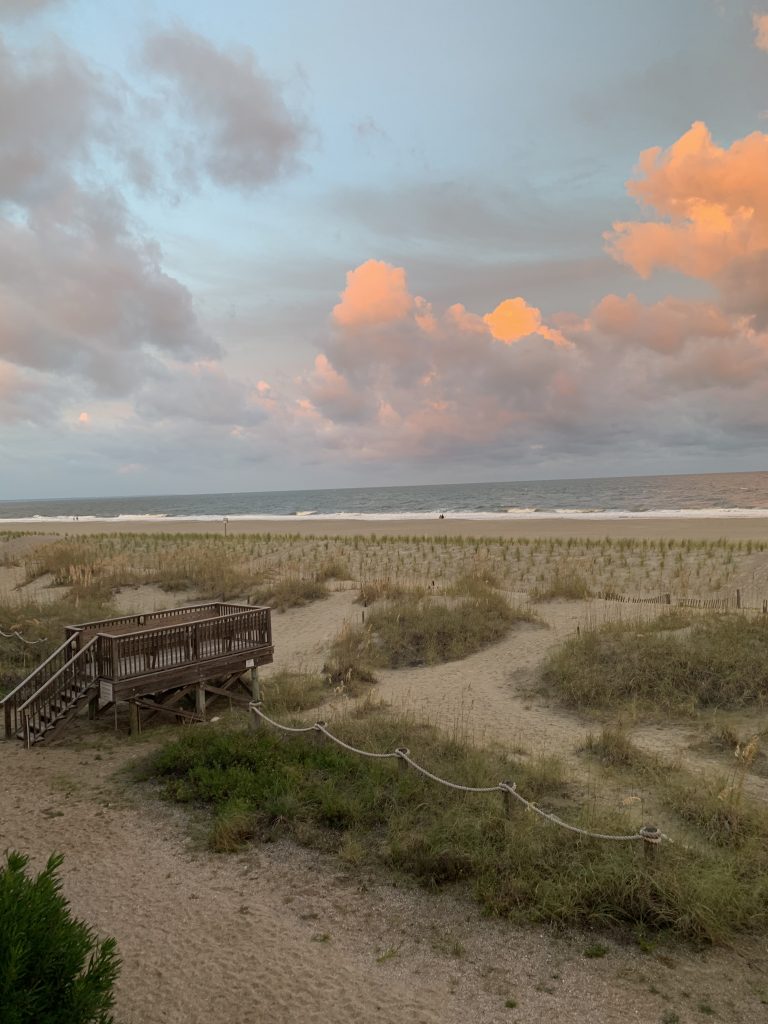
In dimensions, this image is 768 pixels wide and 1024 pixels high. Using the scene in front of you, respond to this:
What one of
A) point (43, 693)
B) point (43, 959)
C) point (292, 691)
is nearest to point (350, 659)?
point (292, 691)

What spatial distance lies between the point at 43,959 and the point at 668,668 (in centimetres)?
1391

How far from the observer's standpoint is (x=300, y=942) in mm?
6578

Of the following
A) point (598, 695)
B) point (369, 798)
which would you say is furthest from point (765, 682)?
point (369, 798)

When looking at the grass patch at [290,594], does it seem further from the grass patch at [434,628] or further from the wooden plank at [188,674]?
the wooden plank at [188,674]

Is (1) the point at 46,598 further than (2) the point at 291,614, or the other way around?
(1) the point at 46,598

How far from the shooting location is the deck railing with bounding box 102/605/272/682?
13062 millimetres

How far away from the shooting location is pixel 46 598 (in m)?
28.3

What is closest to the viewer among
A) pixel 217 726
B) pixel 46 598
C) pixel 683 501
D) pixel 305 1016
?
pixel 305 1016

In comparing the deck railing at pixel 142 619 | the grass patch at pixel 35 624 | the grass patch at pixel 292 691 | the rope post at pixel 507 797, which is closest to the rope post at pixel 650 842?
the rope post at pixel 507 797

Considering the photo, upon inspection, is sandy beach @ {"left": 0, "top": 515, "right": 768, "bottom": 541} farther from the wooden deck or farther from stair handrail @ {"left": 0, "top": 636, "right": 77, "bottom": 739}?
stair handrail @ {"left": 0, "top": 636, "right": 77, "bottom": 739}

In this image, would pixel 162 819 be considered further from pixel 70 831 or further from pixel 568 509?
pixel 568 509

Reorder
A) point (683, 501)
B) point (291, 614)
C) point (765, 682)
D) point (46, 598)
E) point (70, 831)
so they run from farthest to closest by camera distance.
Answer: point (683, 501) → point (46, 598) → point (291, 614) → point (765, 682) → point (70, 831)

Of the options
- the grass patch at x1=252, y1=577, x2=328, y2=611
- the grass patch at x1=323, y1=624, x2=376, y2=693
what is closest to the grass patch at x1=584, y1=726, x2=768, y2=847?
the grass patch at x1=323, y1=624, x2=376, y2=693

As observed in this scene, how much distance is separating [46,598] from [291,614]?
36.9 feet
